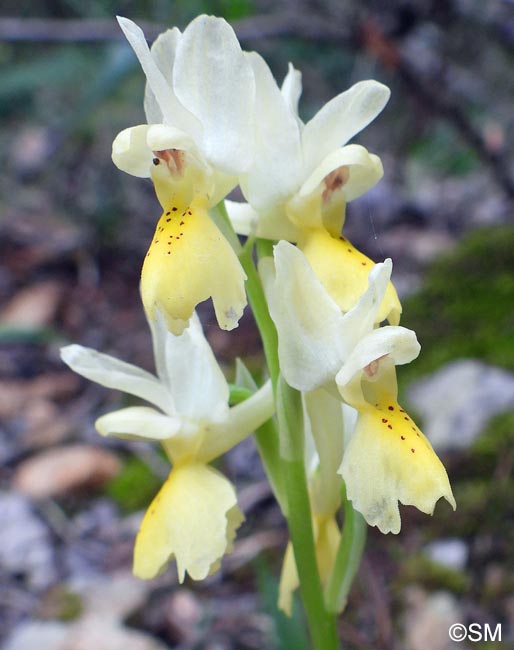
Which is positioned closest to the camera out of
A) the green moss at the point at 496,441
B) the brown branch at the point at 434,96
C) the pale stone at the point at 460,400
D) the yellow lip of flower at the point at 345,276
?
the yellow lip of flower at the point at 345,276

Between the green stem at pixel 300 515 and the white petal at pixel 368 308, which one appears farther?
the green stem at pixel 300 515

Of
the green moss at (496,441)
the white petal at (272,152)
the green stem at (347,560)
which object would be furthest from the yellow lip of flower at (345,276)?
the green moss at (496,441)

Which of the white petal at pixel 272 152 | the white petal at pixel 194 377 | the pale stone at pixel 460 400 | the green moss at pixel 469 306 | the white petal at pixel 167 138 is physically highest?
the white petal at pixel 167 138

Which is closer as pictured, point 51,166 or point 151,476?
point 151,476

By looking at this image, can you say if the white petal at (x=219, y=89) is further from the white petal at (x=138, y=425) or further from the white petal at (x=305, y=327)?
the white petal at (x=138, y=425)

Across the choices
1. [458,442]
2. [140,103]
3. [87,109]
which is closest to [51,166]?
[140,103]

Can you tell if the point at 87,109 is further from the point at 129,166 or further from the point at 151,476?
the point at 129,166

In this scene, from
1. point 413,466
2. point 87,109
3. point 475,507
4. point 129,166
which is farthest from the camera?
point 87,109

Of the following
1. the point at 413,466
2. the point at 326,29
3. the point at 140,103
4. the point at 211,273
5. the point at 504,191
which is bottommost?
the point at 140,103

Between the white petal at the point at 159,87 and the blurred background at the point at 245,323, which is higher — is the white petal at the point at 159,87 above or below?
above
